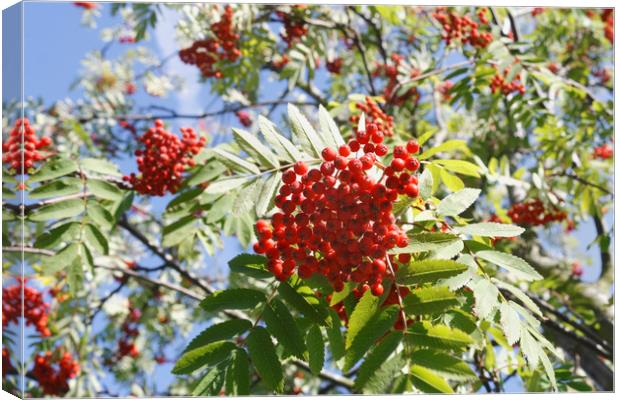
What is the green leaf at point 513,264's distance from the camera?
3.94 feet

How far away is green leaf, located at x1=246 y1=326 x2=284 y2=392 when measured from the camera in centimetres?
122

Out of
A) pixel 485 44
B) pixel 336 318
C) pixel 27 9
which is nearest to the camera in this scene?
pixel 336 318

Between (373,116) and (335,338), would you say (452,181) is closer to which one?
(335,338)

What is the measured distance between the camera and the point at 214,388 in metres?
1.24

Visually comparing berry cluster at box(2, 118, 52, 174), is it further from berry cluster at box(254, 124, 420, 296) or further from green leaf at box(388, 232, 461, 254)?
green leaf at box(388, 232, 461, 254)

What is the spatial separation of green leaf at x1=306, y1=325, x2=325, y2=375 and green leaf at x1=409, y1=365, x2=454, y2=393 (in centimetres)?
20

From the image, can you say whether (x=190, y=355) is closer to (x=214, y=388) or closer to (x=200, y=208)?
(x=214, y=388)

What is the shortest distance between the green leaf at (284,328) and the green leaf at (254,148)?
328 millimetres

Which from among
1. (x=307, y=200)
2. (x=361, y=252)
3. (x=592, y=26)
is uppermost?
(x=592, y=26)

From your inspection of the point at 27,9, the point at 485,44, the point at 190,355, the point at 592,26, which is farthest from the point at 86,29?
the point at 190,355

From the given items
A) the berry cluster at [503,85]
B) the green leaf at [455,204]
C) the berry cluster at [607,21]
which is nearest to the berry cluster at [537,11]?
the berry cluster at [607,21]

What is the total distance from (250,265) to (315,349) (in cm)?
26

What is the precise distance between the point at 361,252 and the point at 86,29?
5.18 m

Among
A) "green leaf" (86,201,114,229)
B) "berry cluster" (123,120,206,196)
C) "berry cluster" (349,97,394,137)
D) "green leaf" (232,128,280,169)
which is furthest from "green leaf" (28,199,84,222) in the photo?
"berry cluster" (349,97,394,137)
